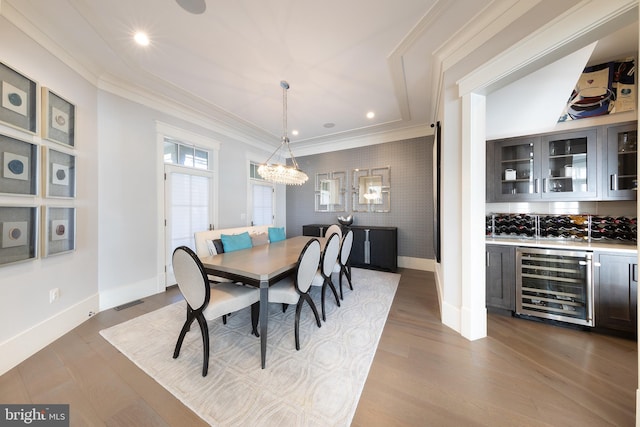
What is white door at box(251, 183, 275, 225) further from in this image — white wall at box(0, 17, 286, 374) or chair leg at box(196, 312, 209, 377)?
chair leg at box(196, 312, 209, 377)

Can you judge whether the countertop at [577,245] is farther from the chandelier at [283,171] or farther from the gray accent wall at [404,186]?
the chandelier at [283,171]

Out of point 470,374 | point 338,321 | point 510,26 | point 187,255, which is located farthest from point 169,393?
point 510,26

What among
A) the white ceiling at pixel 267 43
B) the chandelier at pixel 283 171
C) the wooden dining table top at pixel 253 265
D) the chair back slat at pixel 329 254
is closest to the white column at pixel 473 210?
the white ceiling at pixel 267 43

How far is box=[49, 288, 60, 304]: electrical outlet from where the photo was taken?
75.6 inches

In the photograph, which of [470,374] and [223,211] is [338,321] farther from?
[223,211]

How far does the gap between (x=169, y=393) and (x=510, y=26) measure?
3628 mm

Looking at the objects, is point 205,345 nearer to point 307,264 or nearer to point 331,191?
point 307,264

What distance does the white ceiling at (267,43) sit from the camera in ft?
5.35

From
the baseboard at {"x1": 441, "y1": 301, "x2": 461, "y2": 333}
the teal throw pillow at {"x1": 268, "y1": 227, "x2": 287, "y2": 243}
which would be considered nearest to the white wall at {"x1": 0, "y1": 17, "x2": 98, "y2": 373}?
the teal throw pillow at {"x1": 268, "y1": 227, "x2": 287, "y2": 243}

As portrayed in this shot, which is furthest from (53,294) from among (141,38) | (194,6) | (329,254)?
(194,6)

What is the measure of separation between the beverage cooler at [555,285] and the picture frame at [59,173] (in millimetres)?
4697

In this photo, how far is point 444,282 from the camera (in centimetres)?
221

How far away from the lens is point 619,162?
209 centimetres

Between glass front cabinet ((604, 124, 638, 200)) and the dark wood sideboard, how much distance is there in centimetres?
252
